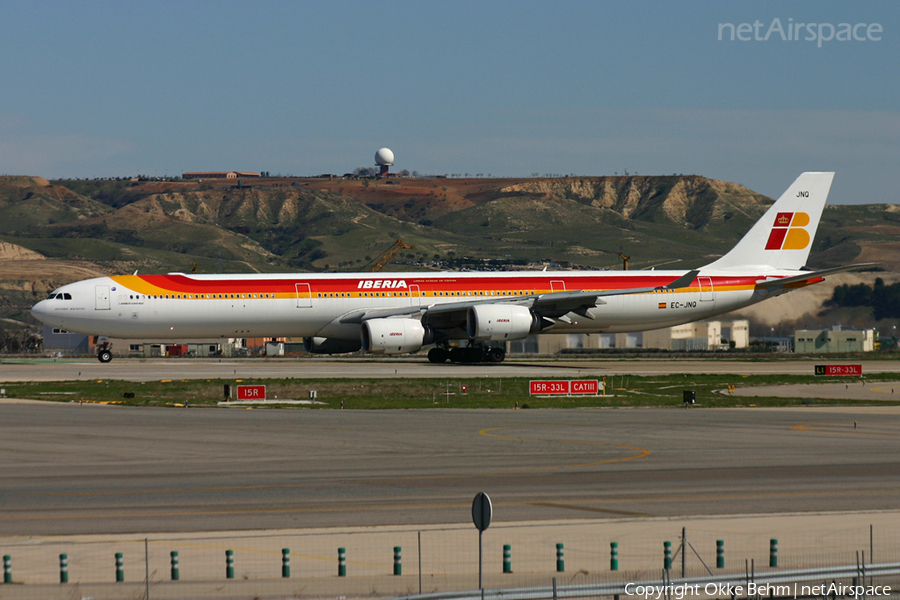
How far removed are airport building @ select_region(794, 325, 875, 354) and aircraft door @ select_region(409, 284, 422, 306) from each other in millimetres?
45860

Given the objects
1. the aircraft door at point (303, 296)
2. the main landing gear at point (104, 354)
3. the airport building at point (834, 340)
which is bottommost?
the airport building at point (834, 340)

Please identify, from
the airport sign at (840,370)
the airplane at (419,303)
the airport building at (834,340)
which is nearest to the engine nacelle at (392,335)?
the airplane at (419,303)

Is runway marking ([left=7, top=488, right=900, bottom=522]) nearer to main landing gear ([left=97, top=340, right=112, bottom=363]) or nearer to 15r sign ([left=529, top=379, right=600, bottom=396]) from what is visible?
15r sign ([left=529, top=379, right=600, bottom=396])

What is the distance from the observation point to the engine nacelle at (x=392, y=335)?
53.4 meters

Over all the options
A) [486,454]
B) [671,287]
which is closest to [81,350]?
[671,287]

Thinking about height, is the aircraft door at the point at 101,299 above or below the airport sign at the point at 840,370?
above

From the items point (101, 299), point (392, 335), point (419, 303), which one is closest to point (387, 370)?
point (392, 335)

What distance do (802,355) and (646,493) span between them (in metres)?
58.4

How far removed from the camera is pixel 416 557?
15648mm

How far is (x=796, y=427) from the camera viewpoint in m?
31.7

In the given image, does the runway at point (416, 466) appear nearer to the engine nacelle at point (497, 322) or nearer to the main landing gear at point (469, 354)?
the engine nacelle at point (497, 322)

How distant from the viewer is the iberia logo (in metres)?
64.0

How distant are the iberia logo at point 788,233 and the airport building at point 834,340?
27.7 meters

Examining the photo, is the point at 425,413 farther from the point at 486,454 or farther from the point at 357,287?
the point at 357,287
